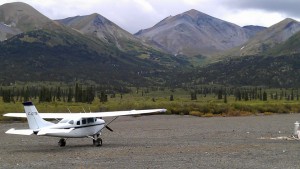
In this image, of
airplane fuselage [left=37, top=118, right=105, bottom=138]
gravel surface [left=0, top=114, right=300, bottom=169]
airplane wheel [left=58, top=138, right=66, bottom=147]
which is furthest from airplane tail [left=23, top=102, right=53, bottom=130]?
airplane wheel [left=58, top=138, right=66, bottom=147]

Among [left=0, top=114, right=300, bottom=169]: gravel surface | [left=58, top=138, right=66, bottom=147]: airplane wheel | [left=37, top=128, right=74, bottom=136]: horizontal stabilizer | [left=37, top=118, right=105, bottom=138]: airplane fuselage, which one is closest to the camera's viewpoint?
[left=0, top=114, right=300, bottom=169]: gravel surface

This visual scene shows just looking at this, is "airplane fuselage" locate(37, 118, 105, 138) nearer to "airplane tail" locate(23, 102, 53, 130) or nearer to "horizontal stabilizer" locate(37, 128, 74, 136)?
"horizontal stabilizer" locate(37, 128, 74, 136)

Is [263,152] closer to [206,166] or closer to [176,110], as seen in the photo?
[206,166]

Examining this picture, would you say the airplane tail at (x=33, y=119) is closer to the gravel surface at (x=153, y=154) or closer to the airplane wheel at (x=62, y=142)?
the gravel surface at (x=153, y=154)

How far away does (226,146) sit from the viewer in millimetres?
29797

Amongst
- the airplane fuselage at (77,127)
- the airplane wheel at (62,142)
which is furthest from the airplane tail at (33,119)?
the airplane wheel at (62,142)

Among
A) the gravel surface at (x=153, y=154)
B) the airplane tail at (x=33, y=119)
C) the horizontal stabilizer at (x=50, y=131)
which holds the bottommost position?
the gravel surface at (x=153, y=154)

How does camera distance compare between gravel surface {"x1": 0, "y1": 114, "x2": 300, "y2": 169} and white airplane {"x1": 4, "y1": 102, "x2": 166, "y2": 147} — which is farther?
white airplane {"x1": 4, "y1": 102, "x2": 166, "y2": 147}

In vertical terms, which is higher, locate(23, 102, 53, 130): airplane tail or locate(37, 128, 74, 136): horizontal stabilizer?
locate(23, 102, 53, 130): airplane tail

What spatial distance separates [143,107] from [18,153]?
5662 cm

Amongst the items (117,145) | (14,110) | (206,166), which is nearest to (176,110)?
(14,110)

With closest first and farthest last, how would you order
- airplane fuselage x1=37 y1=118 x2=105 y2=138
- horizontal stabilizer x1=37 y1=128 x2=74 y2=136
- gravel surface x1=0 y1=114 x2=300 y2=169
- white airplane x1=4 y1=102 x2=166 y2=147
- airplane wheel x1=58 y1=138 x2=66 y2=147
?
1. gravel surface x1=0 y1=114 x2=300 y2=169
2. horizontal stabilizer x1=37 y1=128 x2=74 y2=136
3. white airplane x1=4 y1=102 x2=166 y2=147
4. airplane fuselage x1=37 y1=118 x2=105 y2=138
5. airplane wheel x1=58 y1=138 x2=66 y2=147

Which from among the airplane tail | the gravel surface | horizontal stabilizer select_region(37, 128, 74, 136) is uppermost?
the airplane tail

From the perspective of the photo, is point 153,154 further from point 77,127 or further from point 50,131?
point 50,131
